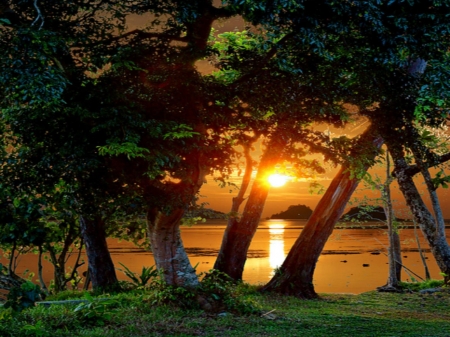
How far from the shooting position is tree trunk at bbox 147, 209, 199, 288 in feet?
38.0

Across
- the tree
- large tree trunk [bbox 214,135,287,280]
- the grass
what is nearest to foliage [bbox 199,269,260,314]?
the grass

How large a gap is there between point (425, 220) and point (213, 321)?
9.18 metres

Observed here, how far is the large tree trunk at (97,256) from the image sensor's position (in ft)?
49.5

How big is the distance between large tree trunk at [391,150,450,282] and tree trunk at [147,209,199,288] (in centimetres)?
812

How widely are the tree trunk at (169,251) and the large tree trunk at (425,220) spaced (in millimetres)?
8123

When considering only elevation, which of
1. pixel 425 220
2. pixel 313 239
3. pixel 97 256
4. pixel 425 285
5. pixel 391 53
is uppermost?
Result: pixel 391 53

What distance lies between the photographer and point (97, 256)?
1520 cm

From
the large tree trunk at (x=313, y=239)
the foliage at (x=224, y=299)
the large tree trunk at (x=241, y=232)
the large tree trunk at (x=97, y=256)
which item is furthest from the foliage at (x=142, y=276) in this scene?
the large tree trunk at (x=313, y=239)

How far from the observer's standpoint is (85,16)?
975 centimetres

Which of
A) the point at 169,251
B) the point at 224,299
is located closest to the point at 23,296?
the point at 169,251

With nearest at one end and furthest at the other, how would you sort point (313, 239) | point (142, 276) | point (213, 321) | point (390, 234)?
point (213, 321), point (142, 276), point (313, 239), point (390, 234)

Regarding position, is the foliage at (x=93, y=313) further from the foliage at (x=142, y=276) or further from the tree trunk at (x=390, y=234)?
the tree trunk at (x=390, y=234)

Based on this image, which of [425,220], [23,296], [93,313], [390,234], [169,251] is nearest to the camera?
[23,296]

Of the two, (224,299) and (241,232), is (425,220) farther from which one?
(224,299)
